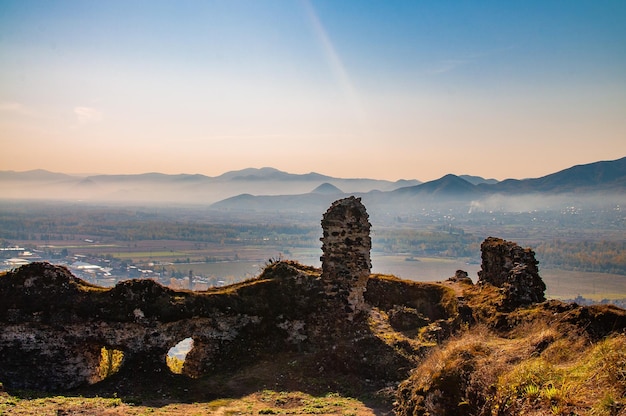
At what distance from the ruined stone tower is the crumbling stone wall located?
4.89 m

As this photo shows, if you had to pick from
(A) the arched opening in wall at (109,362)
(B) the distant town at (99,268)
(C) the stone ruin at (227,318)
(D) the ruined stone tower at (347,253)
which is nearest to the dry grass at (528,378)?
(C) the stone ruin at (227,318)

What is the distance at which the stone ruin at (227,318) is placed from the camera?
14.8 meters

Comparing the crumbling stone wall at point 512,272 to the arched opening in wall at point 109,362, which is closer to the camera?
the crumbling stone wall at point 512,272

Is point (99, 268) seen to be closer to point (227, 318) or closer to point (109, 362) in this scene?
point (109, 362)

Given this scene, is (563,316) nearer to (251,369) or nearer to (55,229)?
(251,369)

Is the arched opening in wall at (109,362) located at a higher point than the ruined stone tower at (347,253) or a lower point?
lower

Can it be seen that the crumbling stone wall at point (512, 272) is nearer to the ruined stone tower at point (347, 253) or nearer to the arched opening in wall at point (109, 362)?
the ruined stone tower at point (347, 253)

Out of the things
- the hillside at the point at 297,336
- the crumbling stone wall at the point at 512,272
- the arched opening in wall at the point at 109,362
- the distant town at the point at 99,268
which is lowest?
the distant town at the point at 99,268

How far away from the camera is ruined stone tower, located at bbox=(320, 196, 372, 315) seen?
17.7 metres

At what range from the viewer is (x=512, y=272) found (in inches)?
621

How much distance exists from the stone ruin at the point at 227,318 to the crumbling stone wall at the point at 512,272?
4 cm

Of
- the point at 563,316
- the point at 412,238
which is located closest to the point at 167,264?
the point at 412,238

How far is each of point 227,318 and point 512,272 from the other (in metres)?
9.90

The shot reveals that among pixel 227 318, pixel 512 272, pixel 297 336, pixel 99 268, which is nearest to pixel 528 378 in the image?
pixel 512 272
